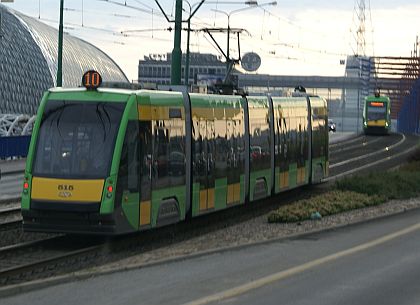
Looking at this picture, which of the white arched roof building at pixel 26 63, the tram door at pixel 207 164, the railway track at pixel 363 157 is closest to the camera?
the tram door at pixel 207 164

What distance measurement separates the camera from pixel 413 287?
37.1ft

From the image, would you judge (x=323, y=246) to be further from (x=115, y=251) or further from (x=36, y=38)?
(x=36, y=38)

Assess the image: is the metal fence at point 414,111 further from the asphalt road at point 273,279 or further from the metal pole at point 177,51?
the asphalt road at point 273,279

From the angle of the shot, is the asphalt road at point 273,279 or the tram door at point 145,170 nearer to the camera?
the asphalt road at point 273,279

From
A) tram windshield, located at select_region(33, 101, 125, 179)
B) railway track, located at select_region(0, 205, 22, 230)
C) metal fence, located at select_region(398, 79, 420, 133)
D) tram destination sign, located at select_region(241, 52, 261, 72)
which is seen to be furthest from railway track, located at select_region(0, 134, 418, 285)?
metal fence, located at select_region(398, 79, 420, 133)

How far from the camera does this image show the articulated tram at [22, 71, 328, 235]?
53.2 feet

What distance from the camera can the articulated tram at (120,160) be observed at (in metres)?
16.2

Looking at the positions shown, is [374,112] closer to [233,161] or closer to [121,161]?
[233,161]

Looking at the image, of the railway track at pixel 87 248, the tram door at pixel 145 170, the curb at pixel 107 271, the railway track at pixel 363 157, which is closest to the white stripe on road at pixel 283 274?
the curb at pixel 107 271

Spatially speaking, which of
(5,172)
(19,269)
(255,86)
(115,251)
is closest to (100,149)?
(115,251)

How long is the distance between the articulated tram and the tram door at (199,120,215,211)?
0.07 ft

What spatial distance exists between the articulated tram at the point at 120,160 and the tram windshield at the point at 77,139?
2cm

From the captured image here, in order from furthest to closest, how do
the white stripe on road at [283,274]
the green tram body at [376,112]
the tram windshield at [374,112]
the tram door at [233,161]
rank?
the tram windshield at [374,112] < the green tram body at [376,112] < the tram door at [233,161] < the white stripe on road at [283,274]

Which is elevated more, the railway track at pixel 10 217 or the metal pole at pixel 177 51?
the metal pole at pixel 177 51
